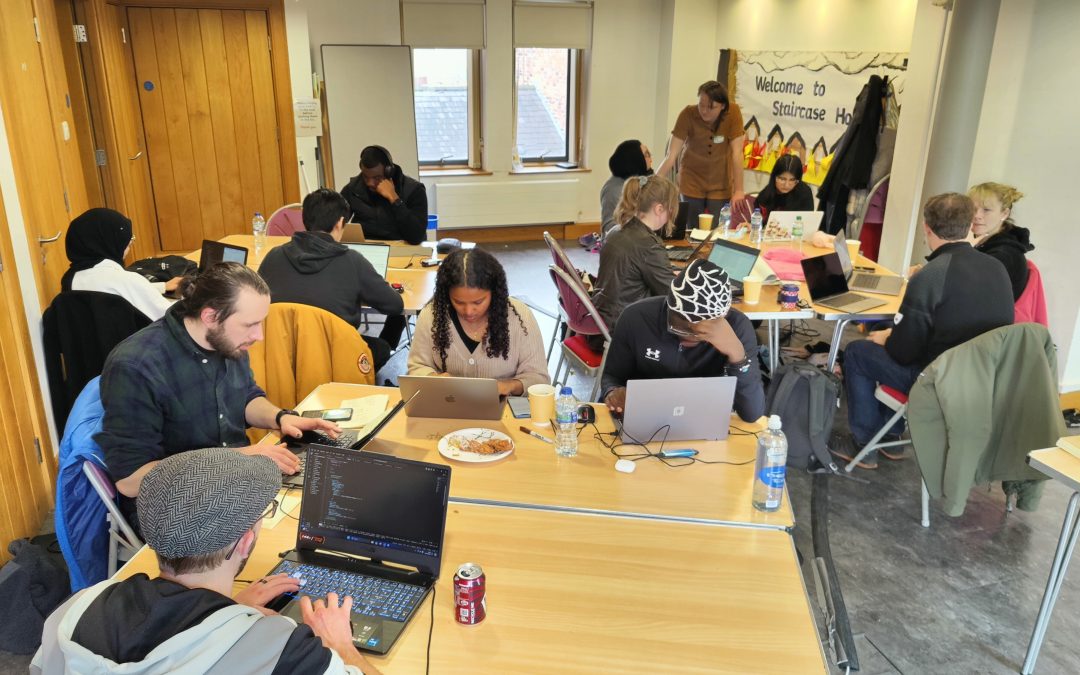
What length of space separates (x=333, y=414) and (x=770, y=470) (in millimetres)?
1373

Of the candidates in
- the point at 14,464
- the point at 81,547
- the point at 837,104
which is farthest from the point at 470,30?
the point at 81,547

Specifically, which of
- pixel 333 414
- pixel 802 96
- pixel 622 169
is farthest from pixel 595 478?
pixel 802 96

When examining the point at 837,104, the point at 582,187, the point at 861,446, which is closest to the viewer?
the point at 861,446

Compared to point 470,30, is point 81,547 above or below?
below

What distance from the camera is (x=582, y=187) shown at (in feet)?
27.4

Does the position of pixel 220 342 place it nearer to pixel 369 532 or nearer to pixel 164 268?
pixel 369 532

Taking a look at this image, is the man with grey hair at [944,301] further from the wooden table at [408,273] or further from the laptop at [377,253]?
the laptop at [377,253]

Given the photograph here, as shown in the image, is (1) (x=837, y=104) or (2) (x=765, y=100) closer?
(1) (x=837, y=104)

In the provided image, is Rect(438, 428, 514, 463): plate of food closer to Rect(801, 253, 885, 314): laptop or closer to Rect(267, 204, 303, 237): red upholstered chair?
Rect(801, 253, 885, 314): laptop

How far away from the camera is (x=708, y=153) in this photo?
5973 mm

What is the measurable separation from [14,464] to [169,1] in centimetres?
478

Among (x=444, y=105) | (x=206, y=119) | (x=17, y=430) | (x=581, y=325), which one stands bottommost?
(x=17, y=430)

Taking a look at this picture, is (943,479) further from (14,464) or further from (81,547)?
(14,464)

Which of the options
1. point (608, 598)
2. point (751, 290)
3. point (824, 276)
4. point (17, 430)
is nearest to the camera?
point (608, 598)
